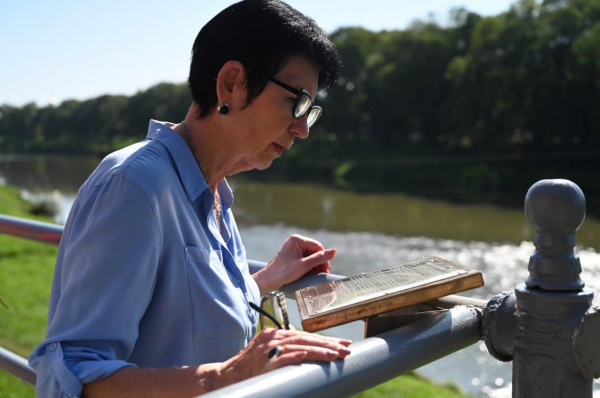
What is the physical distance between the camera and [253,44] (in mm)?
1589

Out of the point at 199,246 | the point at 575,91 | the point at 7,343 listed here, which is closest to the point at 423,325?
the point at 199,246

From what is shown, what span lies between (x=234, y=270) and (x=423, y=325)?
626mm

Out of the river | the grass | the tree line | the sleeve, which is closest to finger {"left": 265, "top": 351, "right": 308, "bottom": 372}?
the sleeve

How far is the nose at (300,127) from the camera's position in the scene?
1.65 m

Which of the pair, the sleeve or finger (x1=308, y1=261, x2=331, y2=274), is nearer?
the sleeve

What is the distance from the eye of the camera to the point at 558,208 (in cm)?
103

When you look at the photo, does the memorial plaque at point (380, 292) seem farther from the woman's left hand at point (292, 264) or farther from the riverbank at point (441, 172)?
the riverbank at point (441, 172)

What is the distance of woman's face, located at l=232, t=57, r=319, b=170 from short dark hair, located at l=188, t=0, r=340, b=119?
0.06 feet

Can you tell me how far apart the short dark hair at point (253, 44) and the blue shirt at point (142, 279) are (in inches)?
7.1

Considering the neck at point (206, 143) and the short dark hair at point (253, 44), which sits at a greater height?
the short dark hair at point (253, 44)

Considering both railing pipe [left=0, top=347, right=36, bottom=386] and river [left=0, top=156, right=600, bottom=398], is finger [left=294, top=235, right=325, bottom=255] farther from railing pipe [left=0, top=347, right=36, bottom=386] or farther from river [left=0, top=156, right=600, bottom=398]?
river [left=0, top=156, right=600, bottom=398]

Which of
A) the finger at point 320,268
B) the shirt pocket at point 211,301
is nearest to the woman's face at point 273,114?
the shirt pocket at point 211,301

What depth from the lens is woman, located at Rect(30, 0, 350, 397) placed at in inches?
45.8

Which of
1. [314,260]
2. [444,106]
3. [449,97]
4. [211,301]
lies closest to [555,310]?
[211,301]
